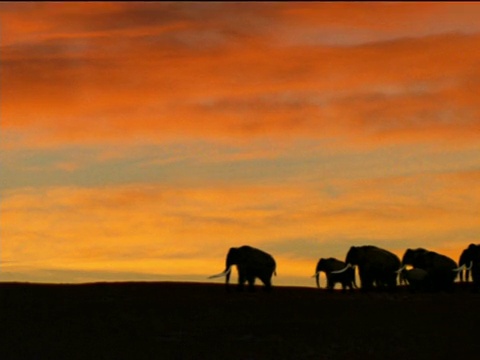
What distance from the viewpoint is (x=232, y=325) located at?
40.5 metres

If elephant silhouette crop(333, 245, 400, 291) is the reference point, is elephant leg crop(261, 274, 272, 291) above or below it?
below

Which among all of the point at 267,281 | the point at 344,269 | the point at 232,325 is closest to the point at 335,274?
the point at 344,269

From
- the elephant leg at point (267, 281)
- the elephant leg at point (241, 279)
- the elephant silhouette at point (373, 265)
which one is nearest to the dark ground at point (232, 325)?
the elephant leg at point (241, 279)

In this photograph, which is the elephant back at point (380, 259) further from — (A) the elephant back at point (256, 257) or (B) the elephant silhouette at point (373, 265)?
(A) the elephant back at point (256, 257)

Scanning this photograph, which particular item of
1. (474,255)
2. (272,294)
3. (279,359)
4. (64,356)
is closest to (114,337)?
(64,356)

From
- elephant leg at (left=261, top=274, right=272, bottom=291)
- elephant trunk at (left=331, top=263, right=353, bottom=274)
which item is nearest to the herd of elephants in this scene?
elephant trunk at (left=331, top=263, right=353, bottom=274)

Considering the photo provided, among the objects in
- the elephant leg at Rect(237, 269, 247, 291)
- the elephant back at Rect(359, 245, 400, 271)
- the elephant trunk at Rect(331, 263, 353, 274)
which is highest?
the elephant back at Rect(359, 245, 400, 271)

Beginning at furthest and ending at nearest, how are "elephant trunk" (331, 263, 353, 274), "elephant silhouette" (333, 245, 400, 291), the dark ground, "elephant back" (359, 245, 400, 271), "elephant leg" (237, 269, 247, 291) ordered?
1. "elephant trunk" (331, 263, 353, 274)
2. "elephant back" (359, 245, 400, 271)
3. "elephant silhouette" (333, 245, 400, 291)
4. "elephant leg" (237, 269, 247, 291)
5. the dark ground

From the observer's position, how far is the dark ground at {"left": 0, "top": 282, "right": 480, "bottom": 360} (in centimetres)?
3781

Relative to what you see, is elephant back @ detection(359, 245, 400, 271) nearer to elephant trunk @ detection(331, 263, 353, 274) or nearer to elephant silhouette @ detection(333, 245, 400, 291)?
elephant silhouette @ detection(333, 245, 400, 291)

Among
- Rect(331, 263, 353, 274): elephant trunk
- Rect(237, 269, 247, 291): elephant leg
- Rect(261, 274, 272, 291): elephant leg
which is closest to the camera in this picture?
Rect(237, 269, 247, 291): elephant leg

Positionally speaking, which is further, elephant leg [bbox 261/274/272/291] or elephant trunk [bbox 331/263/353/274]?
elephant trunk [bbox 331/263/353/274]

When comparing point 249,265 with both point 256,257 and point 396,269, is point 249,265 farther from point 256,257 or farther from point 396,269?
point 396,269

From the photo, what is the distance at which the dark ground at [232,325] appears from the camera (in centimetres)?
3781
